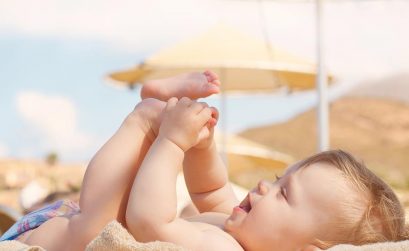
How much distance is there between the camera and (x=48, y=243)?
5.83 feet

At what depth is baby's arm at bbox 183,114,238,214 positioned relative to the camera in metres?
2.01

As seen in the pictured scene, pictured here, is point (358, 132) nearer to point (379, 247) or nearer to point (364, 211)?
point (364, 211)

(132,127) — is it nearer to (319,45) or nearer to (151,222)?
(151,222)

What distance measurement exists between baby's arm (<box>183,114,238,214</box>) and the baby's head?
231 mm

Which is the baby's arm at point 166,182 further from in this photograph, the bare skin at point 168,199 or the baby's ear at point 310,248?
the baby's ear at point 310,248

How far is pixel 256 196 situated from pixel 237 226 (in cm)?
10

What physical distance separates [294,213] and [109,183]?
1.46 feet

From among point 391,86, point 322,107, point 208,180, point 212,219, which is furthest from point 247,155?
point 391,86

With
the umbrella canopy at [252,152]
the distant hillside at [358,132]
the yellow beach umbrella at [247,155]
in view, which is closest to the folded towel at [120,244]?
the yellow beach umbrella at [247,155]

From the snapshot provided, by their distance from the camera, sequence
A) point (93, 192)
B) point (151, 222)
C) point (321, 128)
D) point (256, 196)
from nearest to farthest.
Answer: point (151, 222), point (93, 192), point (256, 196), point (321, 128)

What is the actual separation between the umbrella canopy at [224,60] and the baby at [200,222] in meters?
6.77

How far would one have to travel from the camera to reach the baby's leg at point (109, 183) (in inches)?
67.1

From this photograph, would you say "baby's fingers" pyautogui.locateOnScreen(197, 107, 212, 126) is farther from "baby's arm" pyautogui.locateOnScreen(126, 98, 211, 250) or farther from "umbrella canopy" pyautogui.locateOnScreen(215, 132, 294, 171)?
"umbrella canopy" pyautogui.locateOnScreen(215, 132, 294, 171)

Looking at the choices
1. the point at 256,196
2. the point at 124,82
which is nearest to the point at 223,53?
the point at 124,82
